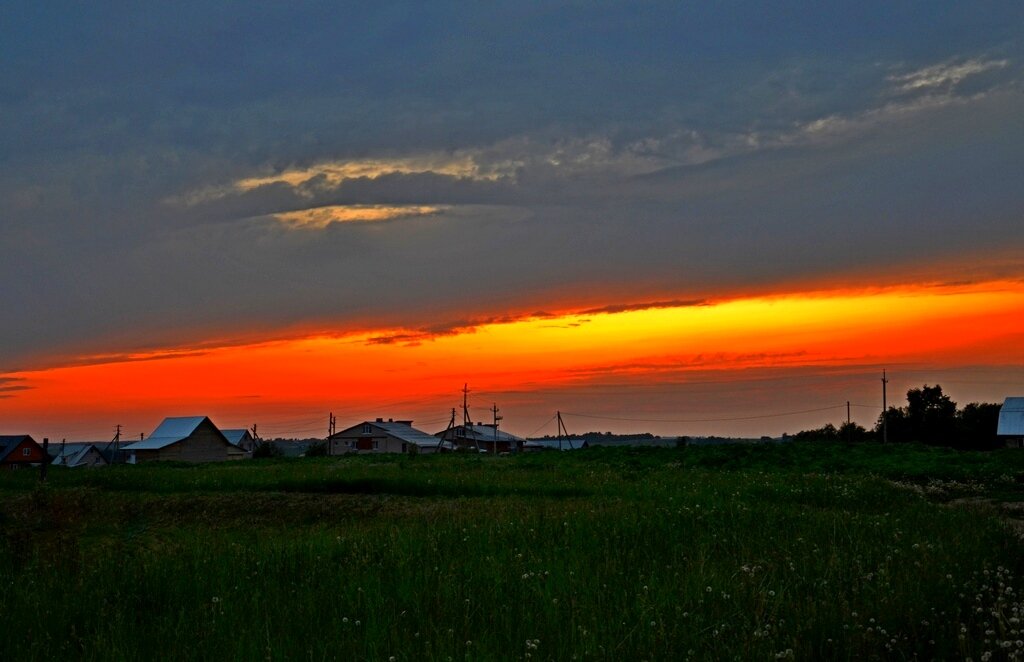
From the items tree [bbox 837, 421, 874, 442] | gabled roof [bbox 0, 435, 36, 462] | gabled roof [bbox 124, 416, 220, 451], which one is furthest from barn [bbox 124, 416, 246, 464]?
tree [bbox 837, 421, 874, 442]

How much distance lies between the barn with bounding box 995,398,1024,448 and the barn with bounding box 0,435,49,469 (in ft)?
350

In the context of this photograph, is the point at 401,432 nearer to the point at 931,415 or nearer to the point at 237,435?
the point at 237,435

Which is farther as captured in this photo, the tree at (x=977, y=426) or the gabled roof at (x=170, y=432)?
the gabled roof at (x=170, y=432)

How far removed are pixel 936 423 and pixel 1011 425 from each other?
628cm

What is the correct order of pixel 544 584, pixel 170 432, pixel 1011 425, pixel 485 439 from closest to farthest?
pixel 544 584 → pixel 1011 425 → pixel 170 432 → pixel 485 439

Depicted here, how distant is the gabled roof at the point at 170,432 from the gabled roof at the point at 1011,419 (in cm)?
9220

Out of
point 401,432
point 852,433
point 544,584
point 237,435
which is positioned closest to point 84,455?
point 237,435

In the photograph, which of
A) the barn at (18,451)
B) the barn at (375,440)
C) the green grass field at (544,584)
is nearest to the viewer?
the green grass field at (544,584)

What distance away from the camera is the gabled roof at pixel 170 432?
102 m

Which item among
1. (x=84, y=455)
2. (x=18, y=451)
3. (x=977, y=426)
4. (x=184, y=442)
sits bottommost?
(x=84, y=455)

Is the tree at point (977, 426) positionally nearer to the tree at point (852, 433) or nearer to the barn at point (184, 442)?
the tree at point (852, 433)

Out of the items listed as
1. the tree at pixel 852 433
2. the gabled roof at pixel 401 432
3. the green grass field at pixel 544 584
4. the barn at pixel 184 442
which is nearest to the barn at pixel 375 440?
the gabled roof at pixel 401 432

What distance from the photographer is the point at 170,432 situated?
344 feet

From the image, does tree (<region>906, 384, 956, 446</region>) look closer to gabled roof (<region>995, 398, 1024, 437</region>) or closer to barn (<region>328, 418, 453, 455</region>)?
gabled roof (<region>995, 398, 1024, 437</region>)
